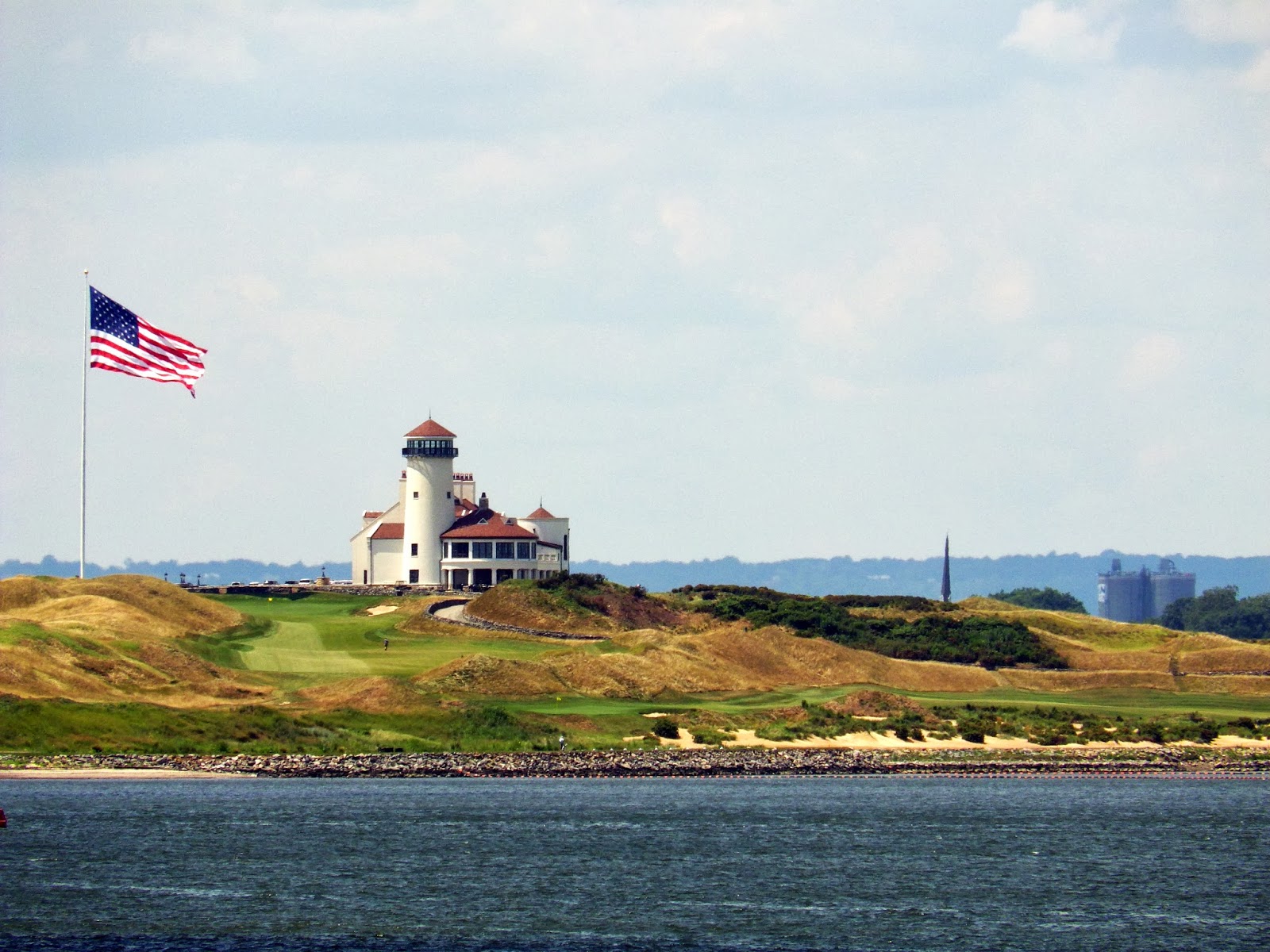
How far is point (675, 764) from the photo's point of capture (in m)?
83.1

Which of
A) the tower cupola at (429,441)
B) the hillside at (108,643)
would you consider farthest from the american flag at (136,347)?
the tower cupola at (429,441)

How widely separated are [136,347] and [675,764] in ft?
108

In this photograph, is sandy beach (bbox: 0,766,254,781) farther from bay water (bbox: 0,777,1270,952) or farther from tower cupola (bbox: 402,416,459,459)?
tower cupola (bbox: 402,416,459,459)

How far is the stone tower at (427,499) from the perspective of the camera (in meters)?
149

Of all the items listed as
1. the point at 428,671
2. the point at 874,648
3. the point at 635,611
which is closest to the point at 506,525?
the point at 635,611

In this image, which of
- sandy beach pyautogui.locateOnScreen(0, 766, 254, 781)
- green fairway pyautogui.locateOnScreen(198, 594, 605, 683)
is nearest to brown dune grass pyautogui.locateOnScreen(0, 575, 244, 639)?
green fairway pyautogui.locateOnScreen(198, 594, 605, 683)

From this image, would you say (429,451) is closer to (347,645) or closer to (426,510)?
(426,510)

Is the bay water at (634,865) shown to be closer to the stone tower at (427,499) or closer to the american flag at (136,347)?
the american flag at (136,347)

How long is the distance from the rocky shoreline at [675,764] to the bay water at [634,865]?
841 millimetres

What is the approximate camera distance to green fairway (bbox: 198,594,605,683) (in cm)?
10425

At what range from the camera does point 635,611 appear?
449 ft

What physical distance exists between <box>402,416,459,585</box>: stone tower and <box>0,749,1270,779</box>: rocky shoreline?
65.0 metres

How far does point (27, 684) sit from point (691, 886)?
4229 centimetres

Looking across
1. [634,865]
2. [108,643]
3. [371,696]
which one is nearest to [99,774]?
[371,696]
